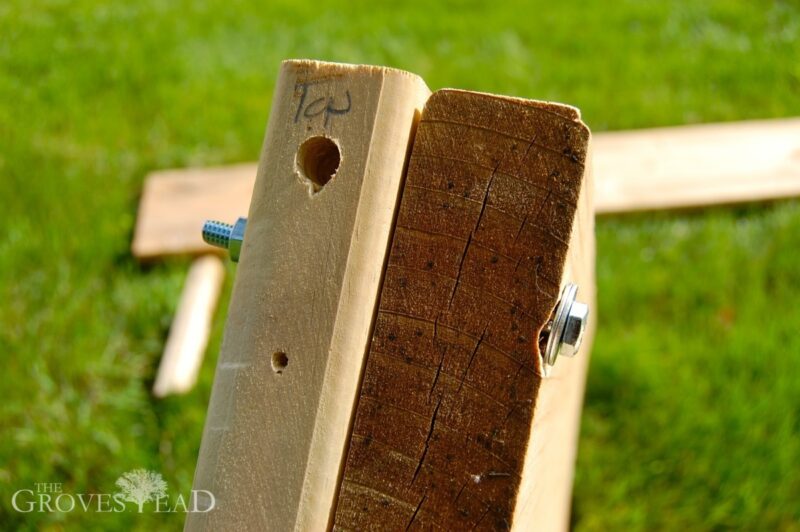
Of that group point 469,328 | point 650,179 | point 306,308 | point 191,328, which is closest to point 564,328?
point 469,328

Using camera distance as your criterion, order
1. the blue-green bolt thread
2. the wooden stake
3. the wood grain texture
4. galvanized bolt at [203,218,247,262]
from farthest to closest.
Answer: the wooden stake < the blue-green bolt thread < galvanized bolt at [203,218,247,262] < the wood grain texture

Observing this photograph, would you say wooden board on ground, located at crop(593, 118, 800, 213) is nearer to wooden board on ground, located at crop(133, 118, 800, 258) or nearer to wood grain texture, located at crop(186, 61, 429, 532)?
wooden board on ground, located at crop(133, 118, 800, 258)

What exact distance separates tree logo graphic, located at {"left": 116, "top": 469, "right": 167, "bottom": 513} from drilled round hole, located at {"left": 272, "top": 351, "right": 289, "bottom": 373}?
1.36 meters

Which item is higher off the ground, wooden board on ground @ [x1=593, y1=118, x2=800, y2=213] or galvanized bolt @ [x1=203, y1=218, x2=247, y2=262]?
wooden board on ground @ [x1=593, y1=118, x2=800, y2=213]

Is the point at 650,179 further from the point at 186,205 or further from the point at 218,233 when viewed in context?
the point at 218,233

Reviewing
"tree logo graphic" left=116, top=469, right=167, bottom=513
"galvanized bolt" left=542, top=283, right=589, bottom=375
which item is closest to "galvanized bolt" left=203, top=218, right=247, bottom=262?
"galvanized bolt" left=542, top=283, right=589, bottom=375

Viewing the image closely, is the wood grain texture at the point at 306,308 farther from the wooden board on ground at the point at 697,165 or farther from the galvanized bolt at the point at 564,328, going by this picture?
the wooden board on ground at the point at 697,165

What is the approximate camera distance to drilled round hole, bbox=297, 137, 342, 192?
0.91 m

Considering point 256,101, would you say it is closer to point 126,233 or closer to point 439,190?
point 126,233

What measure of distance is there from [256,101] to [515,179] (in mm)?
3073

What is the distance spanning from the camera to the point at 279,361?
887mm

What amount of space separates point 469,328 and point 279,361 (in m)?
0.24

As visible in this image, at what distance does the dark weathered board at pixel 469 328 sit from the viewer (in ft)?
2.86

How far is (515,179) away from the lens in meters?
0.90
